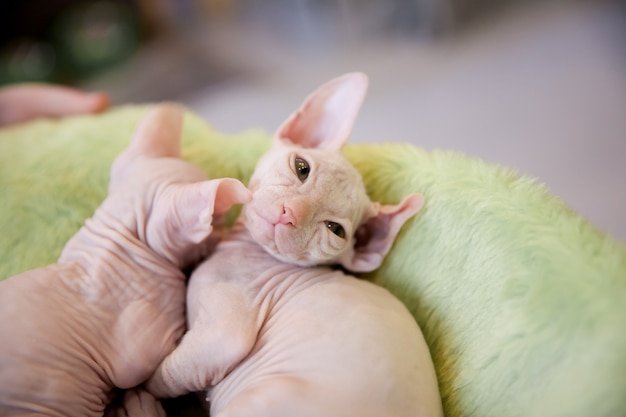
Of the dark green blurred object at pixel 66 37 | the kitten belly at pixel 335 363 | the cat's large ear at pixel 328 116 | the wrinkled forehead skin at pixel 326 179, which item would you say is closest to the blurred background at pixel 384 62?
the dark green blurred object at pixel 66 37

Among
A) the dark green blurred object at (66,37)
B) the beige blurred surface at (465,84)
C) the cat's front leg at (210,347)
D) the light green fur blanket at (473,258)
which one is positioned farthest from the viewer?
the dark green blurred object at (66,37)

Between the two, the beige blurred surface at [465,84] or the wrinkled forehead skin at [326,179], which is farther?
the beige blurred surface at [465,84]

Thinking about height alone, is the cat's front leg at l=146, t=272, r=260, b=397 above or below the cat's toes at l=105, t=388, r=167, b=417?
above

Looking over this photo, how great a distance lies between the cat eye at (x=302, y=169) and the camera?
3.00 ft

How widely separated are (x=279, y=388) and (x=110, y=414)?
0.29 m

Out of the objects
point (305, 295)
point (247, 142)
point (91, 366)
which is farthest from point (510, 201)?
point (91, 366)

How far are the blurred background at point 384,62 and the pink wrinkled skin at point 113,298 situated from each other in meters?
1.31

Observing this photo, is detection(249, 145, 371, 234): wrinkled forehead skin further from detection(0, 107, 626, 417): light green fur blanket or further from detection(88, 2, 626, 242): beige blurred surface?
detection(88, 2, 626, 242): beige blurred surface

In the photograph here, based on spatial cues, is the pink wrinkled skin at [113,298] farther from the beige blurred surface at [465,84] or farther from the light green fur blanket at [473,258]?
the beige blurred surface at [465,84]

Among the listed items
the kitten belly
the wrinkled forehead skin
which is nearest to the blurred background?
the wrinkled forehead skin

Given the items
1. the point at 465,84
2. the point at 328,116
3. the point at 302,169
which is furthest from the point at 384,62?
the point at 302,169

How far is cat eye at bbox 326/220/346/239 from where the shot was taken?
0.91 metres

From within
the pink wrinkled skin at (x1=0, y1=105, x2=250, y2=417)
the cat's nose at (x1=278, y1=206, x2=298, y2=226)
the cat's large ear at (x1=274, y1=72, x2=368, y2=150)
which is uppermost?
the cat's large ear at (x1=274, y1=72, x2=368, y2=150)

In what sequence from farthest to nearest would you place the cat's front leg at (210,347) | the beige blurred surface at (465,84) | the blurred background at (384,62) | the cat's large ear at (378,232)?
1. the blurred background at (384,62)
2. the beige blurred surface at (465,84)
3. the cat's large ear at (378,232)
4. the cat's front leg at (210,347)
